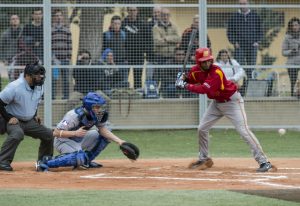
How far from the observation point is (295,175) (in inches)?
433

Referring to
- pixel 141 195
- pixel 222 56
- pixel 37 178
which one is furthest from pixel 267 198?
pixel 222 56

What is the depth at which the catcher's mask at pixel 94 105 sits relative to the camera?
455 inches

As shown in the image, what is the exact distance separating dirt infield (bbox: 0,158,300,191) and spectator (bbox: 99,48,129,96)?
4669 millimetres

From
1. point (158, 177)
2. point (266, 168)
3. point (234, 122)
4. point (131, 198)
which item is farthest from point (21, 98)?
point (131, 198)

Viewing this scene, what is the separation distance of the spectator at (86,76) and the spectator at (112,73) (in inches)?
5.2

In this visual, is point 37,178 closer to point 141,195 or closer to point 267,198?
point 141,195

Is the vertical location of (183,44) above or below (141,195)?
above

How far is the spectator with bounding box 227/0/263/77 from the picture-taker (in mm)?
17672

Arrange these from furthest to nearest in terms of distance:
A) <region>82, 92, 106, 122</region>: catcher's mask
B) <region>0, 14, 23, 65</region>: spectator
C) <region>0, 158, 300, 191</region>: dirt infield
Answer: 1. <region>0, 14, 23, 65</region>: spectator
2. <region>82, 92, 106, 122</region>: catcher's mask
3. <region>0, 158, 300, 191</region>: dirt infield

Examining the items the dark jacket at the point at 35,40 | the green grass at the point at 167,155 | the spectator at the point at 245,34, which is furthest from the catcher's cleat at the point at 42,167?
the spectator at the point at 245,34

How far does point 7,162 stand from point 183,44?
267 inches

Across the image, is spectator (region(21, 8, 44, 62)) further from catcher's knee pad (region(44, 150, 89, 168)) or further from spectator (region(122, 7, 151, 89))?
catcher's knee pad (region(44, 150, 89, 168))

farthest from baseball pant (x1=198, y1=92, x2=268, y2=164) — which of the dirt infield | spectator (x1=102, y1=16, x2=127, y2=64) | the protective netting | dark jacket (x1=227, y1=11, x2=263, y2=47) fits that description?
dark jacket (x1=227, y1=11, x2=263, y2=47)

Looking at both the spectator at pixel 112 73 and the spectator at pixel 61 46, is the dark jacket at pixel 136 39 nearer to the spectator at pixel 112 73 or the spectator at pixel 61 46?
the spectator at pixel 112 73
